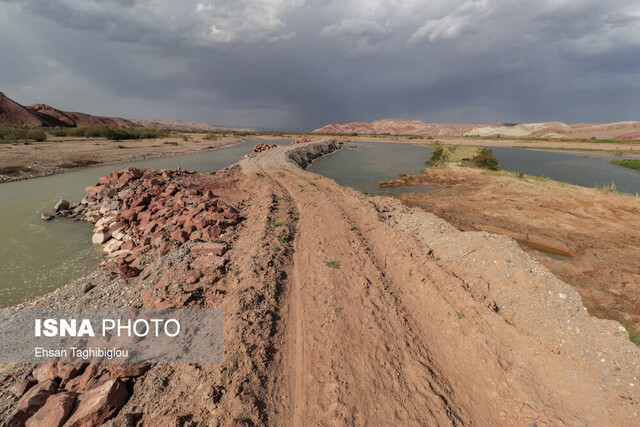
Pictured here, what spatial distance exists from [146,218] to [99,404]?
411 inches

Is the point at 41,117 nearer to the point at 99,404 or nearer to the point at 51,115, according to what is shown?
the point at 51,115

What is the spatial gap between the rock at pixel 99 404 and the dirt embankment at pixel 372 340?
123mm

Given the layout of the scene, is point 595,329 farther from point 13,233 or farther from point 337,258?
point 13,233

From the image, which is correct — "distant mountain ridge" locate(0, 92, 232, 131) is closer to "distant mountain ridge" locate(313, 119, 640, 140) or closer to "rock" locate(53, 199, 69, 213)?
"rock" locate(53, 199, 69, 213)

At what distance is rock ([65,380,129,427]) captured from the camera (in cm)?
380

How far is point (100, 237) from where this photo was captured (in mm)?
12008

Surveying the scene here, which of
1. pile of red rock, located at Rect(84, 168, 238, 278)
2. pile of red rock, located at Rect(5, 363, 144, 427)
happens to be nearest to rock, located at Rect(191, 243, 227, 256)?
pile of red rock, located at Rect(84, 168, 238, 278)

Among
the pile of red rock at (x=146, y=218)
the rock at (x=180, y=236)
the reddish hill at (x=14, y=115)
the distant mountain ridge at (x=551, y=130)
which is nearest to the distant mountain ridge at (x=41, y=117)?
the reddish hill at (x=14, y=115)

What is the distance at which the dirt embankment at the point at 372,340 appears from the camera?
170 inches

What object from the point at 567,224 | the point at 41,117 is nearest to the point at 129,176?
the point at 567,224

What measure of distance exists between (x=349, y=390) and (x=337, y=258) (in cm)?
461

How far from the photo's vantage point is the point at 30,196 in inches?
738

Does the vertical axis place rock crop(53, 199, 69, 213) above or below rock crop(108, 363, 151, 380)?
above

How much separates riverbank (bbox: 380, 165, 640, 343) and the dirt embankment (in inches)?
109
